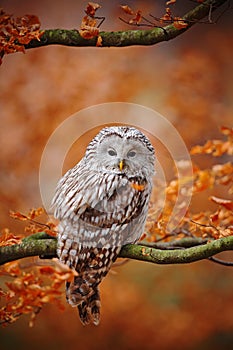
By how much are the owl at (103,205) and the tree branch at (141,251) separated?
4 centimetres

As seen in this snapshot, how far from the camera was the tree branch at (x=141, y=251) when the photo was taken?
1391 mm

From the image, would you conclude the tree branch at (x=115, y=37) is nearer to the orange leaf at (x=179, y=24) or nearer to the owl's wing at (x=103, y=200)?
the orange leaf at (x=179, y=24)

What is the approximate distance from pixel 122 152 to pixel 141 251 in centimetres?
30

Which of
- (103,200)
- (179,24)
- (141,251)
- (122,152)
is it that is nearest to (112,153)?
(122,152)

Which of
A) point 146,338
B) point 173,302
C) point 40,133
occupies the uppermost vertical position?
point 40,133

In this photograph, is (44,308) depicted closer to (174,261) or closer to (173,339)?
(173,339)

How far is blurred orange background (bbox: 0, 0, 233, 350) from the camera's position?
73.9 inches

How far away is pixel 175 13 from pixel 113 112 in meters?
0.41

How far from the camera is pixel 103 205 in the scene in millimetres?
1606

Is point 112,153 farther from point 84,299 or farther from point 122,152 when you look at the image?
point 84,299

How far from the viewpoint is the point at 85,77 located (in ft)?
6.34

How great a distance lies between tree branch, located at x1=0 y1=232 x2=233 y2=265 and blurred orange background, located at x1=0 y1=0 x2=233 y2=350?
0.85 ft

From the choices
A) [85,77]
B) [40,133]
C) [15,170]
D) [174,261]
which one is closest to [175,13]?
[85,77]

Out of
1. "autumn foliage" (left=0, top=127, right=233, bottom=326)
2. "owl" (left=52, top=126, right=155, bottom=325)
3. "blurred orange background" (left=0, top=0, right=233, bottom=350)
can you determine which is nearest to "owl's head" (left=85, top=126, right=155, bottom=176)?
"owl" (left=52, top=126, right=155, bottom=325)
